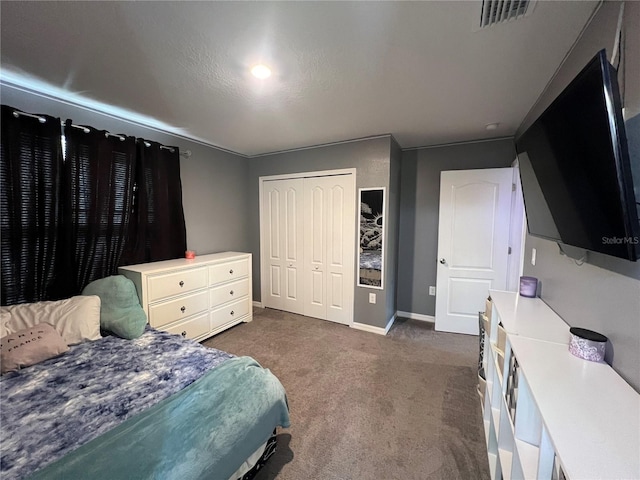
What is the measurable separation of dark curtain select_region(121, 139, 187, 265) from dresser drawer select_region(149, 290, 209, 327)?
590 millimetres

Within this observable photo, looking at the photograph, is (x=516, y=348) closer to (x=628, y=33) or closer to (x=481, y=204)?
(x=628, y=33)

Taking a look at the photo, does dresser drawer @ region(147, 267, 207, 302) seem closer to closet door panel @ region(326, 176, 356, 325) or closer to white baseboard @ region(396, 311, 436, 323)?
closet door panel @ region(326, 176, 356, 325)

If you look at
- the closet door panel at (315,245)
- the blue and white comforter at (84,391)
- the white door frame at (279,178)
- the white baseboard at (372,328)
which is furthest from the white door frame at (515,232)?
the blue and white comforter at (84,391)

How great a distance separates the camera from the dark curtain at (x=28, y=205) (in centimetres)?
189

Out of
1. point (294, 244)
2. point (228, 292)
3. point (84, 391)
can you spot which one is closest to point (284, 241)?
point (294, 244)

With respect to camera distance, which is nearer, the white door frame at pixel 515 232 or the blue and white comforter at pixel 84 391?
the blue and white comforter at pixel 84 391

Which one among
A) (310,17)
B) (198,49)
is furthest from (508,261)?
(198,49)

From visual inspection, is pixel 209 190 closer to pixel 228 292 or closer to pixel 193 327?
pixel 228 292

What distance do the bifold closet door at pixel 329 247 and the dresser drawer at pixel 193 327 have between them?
1367 mm

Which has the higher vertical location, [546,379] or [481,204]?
[481,204]

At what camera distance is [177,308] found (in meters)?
2.66

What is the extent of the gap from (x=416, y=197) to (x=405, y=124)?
118 centimetres

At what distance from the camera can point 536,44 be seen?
146 cm

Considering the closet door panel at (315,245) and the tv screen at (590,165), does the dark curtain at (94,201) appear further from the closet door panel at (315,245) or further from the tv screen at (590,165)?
the tv screen at (590,165)
